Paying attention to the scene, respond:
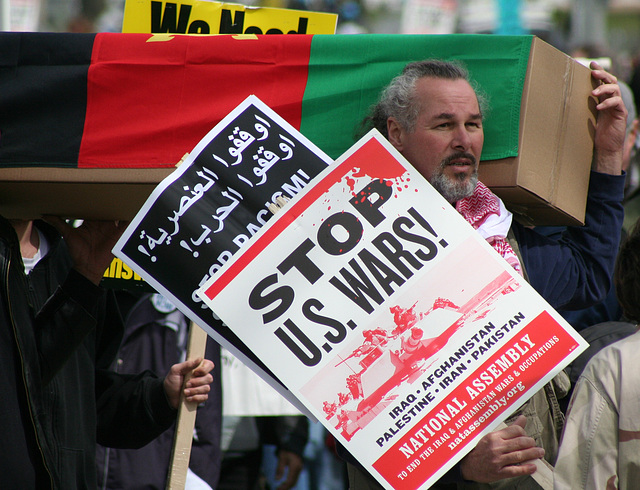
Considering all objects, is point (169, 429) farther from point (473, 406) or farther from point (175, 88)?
point (473, 406)

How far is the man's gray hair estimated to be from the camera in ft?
8.86

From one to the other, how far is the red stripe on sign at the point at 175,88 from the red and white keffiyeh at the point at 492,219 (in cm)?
61

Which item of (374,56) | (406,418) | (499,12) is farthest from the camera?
(499,12)

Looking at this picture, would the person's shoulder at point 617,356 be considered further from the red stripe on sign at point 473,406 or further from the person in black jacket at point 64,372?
the person in black jacket at point 64,372

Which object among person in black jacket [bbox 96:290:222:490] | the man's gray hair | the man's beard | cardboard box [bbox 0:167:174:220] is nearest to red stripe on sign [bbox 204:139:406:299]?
the man's beard

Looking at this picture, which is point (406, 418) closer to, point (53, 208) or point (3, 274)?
point (3, 274)

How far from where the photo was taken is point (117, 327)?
3412mm

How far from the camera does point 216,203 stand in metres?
2.57

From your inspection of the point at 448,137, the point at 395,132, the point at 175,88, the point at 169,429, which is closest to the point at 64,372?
the point at 175,88

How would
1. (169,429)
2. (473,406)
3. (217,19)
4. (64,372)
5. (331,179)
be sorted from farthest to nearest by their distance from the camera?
(169,429), (217,19), (64,372), (331,179), (473,406)

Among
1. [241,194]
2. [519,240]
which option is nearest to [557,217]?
[519,240]

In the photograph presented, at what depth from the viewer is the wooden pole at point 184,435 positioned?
9.87 ft

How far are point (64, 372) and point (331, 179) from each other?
117 cm

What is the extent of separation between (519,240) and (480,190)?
26cm
